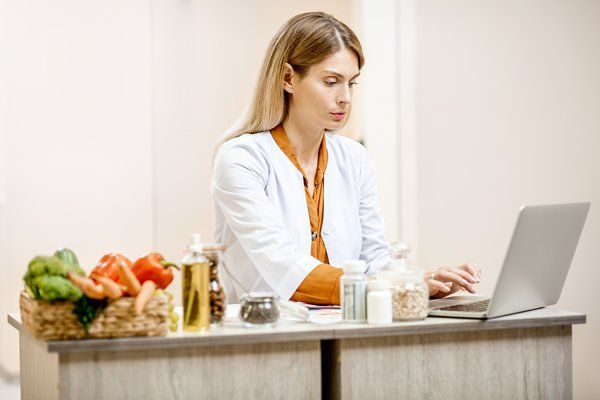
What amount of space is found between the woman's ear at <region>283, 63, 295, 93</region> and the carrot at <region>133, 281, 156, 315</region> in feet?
3.24

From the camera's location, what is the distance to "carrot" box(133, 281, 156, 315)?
65.2 inches

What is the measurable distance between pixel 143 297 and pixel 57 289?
0.16 meters

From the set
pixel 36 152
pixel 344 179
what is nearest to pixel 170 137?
pixel 36 152

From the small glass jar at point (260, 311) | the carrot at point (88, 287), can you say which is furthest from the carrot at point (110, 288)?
the small glass jar at point (260, 311)

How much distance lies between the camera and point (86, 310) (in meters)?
1.65

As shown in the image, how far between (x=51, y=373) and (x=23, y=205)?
92.5 inches

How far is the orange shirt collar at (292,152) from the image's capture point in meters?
2.50

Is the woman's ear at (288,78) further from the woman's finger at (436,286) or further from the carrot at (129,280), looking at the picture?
the carrot at (129,280)

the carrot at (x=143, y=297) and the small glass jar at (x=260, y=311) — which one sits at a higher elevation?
the carrot at (x=143, y=297)

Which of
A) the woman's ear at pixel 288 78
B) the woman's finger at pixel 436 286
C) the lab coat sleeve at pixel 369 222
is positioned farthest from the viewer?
the lab coat sleeve at pixel 369 222

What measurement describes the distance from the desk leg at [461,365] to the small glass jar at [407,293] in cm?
5

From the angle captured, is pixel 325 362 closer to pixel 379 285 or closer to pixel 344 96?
pixel 379 285

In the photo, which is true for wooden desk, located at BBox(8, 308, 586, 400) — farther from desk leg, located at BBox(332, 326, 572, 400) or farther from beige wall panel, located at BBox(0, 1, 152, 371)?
beige wall panel, located at BBox(0, 1, 152, 371)

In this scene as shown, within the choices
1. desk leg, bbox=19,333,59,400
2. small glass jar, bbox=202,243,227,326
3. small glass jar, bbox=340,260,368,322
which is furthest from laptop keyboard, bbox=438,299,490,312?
desk leg, bbox=19,333,59,400
